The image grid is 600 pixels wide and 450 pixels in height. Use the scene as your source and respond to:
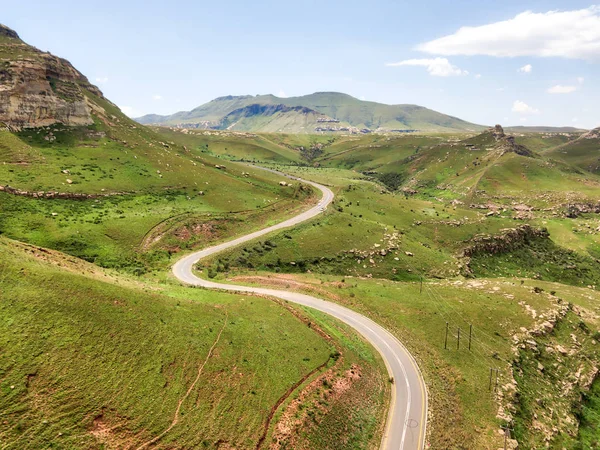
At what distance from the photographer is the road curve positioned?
3370cm

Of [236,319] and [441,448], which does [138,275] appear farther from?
[441,448]

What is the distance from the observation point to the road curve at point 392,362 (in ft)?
111

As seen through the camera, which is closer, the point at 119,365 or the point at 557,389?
the point at 119,365

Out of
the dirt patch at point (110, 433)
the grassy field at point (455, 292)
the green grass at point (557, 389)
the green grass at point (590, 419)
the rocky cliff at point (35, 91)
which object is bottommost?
the green grass at point (590, 419)

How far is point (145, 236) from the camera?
6925 cm

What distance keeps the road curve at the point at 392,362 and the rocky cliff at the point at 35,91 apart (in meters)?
66.5

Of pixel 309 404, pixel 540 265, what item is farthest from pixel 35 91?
pixel 540 265

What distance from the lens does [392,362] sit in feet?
143

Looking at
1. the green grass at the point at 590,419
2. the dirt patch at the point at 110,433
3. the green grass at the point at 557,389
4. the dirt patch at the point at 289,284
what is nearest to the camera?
the dirt patch at the point at 110,433

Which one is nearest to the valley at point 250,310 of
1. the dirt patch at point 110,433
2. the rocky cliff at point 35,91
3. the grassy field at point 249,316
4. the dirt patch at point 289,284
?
the dirt patch at point 110,433

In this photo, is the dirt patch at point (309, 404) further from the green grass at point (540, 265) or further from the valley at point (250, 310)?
the green grass at point (540, 265)

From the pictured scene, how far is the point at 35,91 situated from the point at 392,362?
11243 centimetres

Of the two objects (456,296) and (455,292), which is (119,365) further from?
(455,292)

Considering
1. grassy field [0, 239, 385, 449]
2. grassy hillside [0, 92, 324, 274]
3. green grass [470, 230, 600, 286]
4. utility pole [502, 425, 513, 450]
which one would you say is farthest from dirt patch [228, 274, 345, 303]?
green grass [470, 230, 600, 286]
